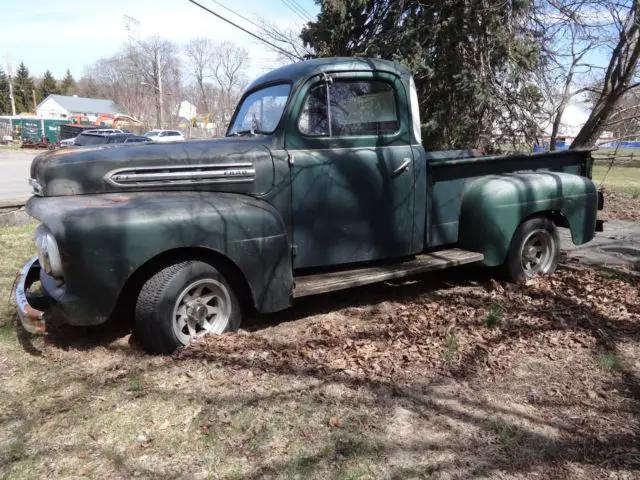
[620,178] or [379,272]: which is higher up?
[379,272]

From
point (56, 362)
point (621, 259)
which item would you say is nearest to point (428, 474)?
point (56, 362)

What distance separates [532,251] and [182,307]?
12.0 feet

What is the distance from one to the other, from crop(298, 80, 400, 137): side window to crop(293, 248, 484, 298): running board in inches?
45.3

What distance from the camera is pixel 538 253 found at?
555 centimetres

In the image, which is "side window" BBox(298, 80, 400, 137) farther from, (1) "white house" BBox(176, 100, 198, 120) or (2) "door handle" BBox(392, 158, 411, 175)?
(1) "white house" BBox(176, 100, 198, 120)

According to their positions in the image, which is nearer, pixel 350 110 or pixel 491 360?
pixel 491 360

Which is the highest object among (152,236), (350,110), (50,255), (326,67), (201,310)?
(326,67)

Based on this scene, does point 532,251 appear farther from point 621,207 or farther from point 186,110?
point 186,110

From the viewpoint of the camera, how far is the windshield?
4.29 meters

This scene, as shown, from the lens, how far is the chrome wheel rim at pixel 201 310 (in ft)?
12.0

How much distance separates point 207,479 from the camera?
2.47 metres

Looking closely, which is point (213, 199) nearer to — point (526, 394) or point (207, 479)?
point (207, 479)

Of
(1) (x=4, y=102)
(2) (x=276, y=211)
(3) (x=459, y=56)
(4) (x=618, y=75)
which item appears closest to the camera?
(2) (x=276, y=211)

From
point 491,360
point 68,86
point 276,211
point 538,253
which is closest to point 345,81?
point 276,211
